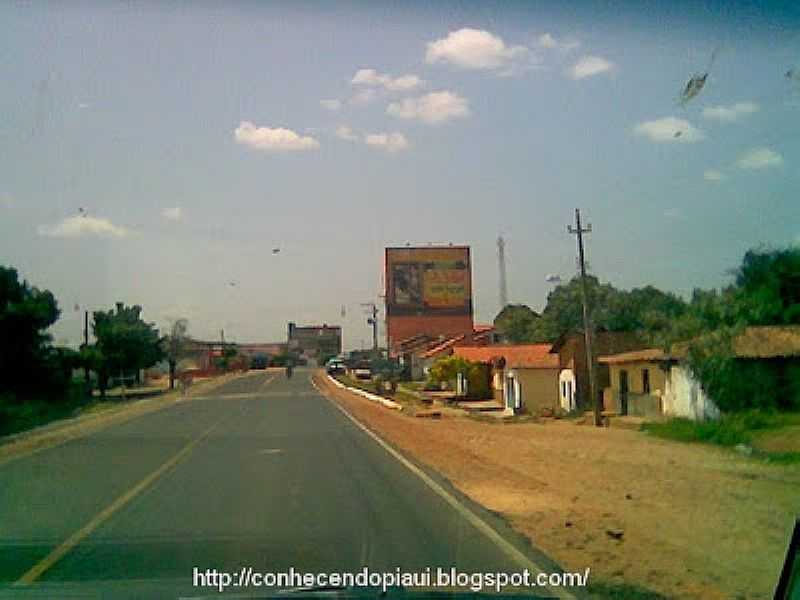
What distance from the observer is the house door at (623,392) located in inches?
1997

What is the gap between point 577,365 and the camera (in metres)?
56.6

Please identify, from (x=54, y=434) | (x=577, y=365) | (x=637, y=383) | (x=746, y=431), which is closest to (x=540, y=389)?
(x=577, y=365)

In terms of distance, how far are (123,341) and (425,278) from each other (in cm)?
2681

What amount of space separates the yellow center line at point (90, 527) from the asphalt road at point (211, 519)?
28mm

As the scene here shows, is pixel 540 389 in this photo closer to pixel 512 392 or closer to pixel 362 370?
pixel 512 392

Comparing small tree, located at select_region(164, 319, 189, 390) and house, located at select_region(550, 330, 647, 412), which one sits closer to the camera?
house, located at select_region(550, 330, 647, 412)

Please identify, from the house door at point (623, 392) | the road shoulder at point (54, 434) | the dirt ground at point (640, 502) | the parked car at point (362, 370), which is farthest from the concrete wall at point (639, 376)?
the parked car at point (362, 370)

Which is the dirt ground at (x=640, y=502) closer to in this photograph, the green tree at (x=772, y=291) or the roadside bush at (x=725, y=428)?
the roadside bush at (x=725, y=428)

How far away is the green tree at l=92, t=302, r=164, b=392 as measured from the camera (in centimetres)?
9256

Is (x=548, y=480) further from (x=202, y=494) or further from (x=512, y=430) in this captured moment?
(x=512, y=430)

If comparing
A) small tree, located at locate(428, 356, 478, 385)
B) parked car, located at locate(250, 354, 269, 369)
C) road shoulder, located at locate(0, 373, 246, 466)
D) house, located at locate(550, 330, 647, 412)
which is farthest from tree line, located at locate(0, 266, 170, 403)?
parked car, located at locate(250, 354, 269, 369)

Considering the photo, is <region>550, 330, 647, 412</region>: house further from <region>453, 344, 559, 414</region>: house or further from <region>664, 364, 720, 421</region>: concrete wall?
<region>664, 364, 720, 421</region>: concrete wall

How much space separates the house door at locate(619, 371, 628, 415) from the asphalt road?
1025 inches

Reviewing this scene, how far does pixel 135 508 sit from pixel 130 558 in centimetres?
449
